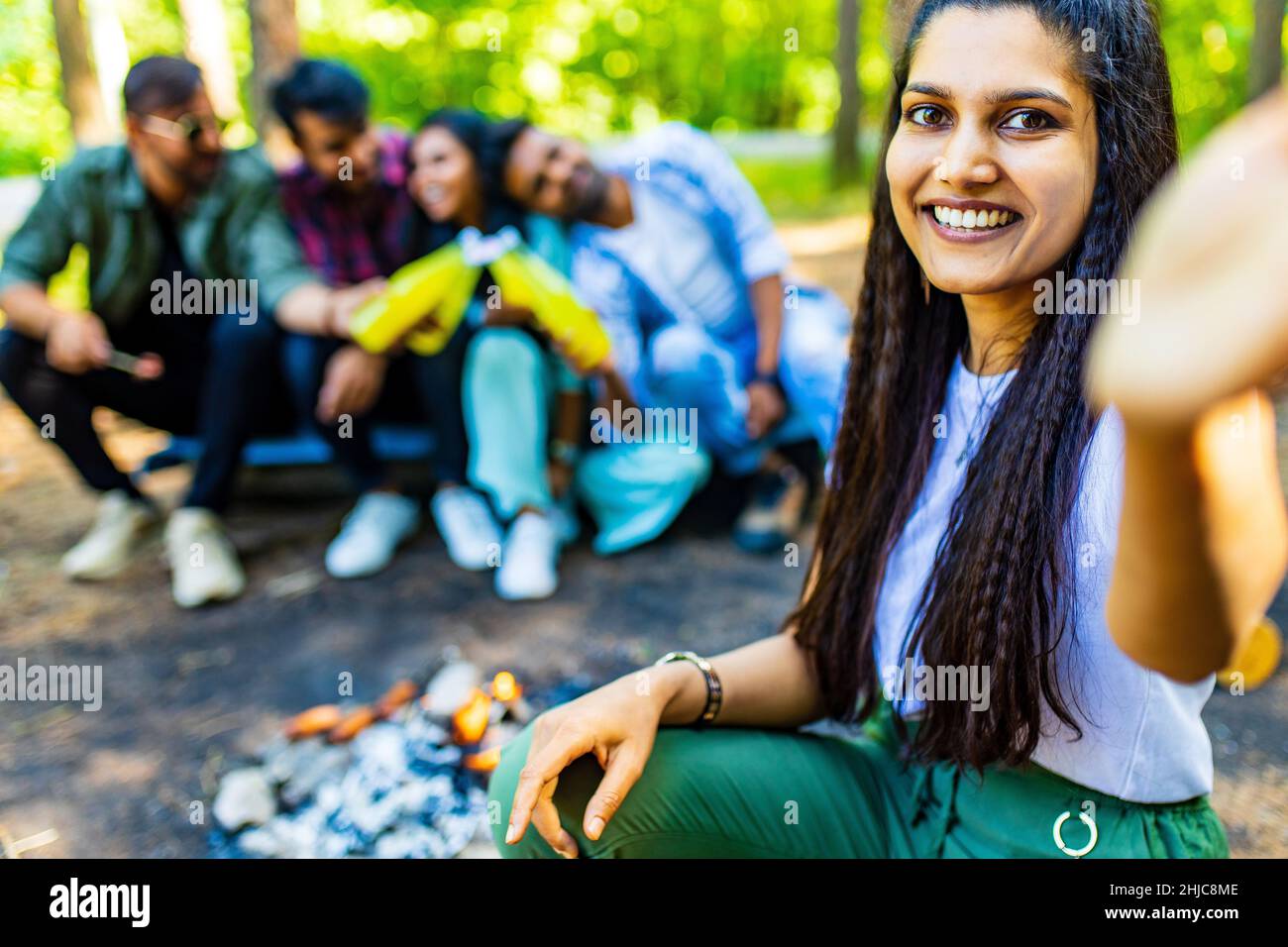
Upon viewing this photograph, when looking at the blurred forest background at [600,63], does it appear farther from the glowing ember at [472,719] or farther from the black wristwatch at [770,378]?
the glowing ember at [472,719]

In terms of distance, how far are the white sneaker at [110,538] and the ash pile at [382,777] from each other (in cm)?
131

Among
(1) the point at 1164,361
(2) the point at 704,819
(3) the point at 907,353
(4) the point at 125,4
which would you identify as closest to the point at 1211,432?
(1) the point at 1164,361

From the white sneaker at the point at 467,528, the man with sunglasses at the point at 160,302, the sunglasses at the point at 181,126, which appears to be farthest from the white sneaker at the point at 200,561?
the sunglasses at the point at 181,126

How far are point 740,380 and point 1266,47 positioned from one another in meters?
4.78

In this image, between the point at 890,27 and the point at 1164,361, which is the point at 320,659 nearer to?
the point at 890,27

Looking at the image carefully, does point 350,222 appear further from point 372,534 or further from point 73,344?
point 372,534

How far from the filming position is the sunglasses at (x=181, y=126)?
357 centimetres

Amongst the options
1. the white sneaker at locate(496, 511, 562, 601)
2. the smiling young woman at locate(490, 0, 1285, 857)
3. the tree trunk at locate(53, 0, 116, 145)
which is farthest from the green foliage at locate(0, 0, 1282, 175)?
the smiling young woman at locate(490, 0, 1285, 857)

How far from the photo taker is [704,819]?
146 cm

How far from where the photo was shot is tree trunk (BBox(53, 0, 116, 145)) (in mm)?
6781

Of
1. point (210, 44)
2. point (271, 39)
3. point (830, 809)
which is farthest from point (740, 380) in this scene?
point (210, 44)

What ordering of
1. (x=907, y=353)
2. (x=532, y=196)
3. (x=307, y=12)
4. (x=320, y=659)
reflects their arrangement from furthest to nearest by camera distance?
(x=307, y=12) < (x=532, y=196) < (x=320, y=659) < (x=907, y=353)

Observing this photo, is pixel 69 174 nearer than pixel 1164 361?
No

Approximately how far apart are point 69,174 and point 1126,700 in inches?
150
